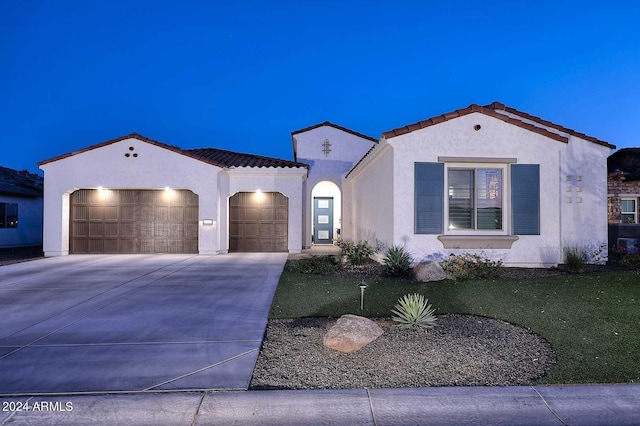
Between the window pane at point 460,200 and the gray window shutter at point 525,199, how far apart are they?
1.09 m

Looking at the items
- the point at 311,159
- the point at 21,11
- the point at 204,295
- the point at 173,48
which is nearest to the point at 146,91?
the point at 173,48

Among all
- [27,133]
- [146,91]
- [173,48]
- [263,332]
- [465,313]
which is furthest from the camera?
[27,133]

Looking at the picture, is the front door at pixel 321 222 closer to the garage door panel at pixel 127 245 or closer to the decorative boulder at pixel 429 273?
the garage door panel at pixel 127 245

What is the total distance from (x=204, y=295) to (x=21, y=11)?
178 feet

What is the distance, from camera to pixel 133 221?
42.9 ft

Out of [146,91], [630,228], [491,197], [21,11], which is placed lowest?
[630,228]

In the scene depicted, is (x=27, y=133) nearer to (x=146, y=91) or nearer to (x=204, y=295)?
(x=146, y=91)

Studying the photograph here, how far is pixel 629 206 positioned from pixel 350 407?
18.2 m

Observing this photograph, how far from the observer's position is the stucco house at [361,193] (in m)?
8.95

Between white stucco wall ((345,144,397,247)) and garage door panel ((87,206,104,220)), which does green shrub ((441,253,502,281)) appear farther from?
garage door panel ((87,206,104,220))

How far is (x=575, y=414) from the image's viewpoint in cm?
268

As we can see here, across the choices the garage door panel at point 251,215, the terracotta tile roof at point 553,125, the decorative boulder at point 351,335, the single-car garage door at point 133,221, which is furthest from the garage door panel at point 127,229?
the terracotta tile roof at point 553,125

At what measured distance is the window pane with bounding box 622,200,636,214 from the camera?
588 inches

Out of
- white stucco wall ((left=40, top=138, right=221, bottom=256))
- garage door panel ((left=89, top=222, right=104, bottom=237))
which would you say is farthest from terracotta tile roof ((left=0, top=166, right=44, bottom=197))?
garage door panel ((left=89, top=222, right=104, bottom=237))
